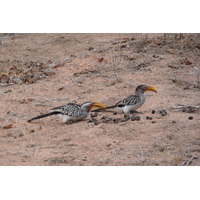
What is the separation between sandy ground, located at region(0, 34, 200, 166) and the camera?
5922mm

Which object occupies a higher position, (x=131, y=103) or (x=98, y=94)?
(x=98, y=94)

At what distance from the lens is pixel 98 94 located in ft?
28.5

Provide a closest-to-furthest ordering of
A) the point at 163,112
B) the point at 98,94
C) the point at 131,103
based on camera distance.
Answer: the point at 163,112
the point at 131,103
the point at 98,94

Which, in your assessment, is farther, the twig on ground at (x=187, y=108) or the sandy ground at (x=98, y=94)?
the twig on ground at (x=187, y=108)

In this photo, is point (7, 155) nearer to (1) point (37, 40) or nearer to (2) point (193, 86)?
(2) point (193, 86)

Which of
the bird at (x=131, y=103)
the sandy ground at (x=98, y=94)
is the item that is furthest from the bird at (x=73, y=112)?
the bird at (x=131, y=103)

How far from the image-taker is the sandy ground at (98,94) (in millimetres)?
5922

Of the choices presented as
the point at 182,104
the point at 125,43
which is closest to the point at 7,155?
the point at 182,104

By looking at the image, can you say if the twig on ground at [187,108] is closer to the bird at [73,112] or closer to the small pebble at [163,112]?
the small pebble at [163,112]

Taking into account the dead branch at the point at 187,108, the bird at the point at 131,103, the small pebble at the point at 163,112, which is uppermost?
the bird at the point at 131,103

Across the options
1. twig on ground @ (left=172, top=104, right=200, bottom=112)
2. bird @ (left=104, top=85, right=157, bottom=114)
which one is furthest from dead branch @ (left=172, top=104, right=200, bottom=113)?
bird @ (left=104, top=85, right=157, bottom=114)

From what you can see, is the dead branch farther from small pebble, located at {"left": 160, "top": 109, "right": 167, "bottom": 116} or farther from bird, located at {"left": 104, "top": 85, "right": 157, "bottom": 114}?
bird, located at {"left": 104, "top": 85, "right": 157, "bottom": 114}

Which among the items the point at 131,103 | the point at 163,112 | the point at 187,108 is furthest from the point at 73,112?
the point at 187,108

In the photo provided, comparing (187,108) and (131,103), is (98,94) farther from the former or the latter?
(187,108)
